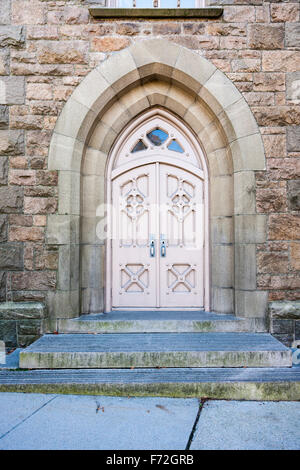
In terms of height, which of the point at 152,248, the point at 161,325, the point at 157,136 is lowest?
the point at 161,325

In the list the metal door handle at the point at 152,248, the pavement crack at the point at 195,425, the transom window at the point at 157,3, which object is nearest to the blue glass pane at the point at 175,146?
the metal door handle at the point at 152,248

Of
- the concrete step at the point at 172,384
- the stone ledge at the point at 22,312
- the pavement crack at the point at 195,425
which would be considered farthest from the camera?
the stone ledge at the point at 22,312

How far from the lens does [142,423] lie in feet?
8.57

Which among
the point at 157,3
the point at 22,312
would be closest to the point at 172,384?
the point at 22,312

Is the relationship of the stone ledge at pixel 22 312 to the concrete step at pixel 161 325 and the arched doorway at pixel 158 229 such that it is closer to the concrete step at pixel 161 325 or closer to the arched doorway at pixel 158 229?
the concrete step at pixel 161 325

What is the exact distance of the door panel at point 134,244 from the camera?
182 inches

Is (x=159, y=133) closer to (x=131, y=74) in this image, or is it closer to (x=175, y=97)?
(x=175, y=97)

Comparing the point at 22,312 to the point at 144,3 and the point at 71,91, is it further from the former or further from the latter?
the point at 144,3

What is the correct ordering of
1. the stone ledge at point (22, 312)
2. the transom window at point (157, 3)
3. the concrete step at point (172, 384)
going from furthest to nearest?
the transom window at point (157, 3) → the stone ledge at point (22, 312) → the concrete step at point (172, 384)

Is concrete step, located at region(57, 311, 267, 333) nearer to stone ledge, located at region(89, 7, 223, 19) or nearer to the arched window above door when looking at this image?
the arched window above door

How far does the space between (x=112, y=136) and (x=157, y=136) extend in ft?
2.20

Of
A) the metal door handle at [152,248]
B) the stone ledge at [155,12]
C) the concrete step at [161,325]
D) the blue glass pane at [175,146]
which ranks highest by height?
the stone ledge at [155,12]

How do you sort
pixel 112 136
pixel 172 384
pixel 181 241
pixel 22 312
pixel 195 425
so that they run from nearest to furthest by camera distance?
1. pixel 195 425
2. pixel 172 384
3. pixel 22 312
4. pixel 112 136
5. pixel 181 241
